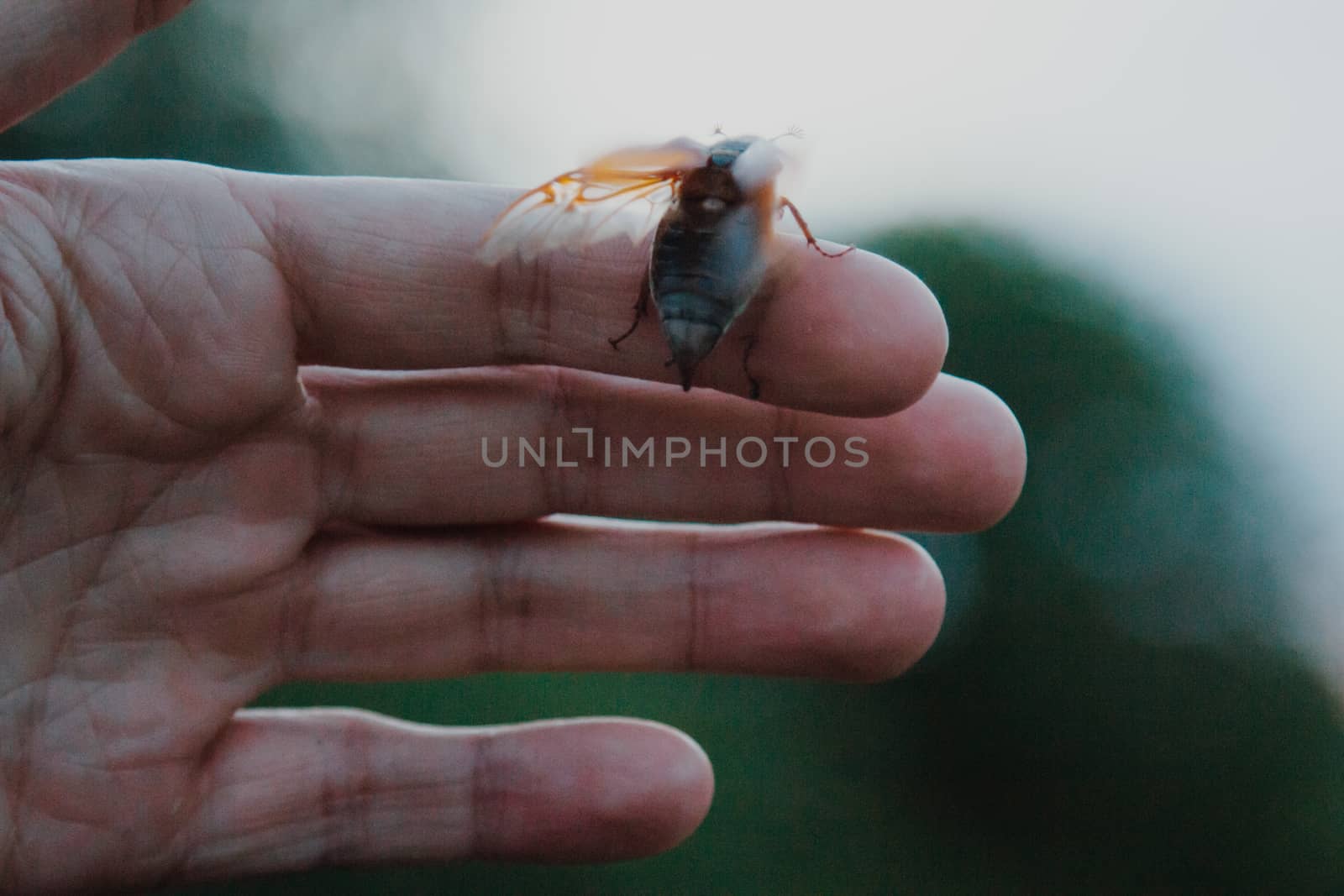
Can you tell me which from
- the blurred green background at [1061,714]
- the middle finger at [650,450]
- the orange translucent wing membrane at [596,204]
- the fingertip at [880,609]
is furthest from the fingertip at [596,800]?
the blurred green background at [1061,714]

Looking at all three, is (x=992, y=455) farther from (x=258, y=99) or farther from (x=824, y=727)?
(x=258, y=99)

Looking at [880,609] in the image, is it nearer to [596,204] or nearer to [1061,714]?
[596,204]

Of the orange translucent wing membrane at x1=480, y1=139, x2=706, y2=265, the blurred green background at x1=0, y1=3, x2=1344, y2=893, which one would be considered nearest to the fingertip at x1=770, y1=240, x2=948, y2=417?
the orange translucent wing membrane at x1=480, y1=139, x2=706, y2=265

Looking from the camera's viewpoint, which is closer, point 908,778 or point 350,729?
point 350,729

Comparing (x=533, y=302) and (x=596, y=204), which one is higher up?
(x=596, y=204)

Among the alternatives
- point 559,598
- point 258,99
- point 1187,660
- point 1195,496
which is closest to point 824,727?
point 1187,660

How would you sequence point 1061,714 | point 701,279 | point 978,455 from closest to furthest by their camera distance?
point 701,279
point 978,455
point 1061,714

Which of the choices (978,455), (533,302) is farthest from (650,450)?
(978,455)

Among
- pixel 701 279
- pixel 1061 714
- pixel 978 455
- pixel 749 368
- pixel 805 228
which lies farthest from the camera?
pixel 1061 714
